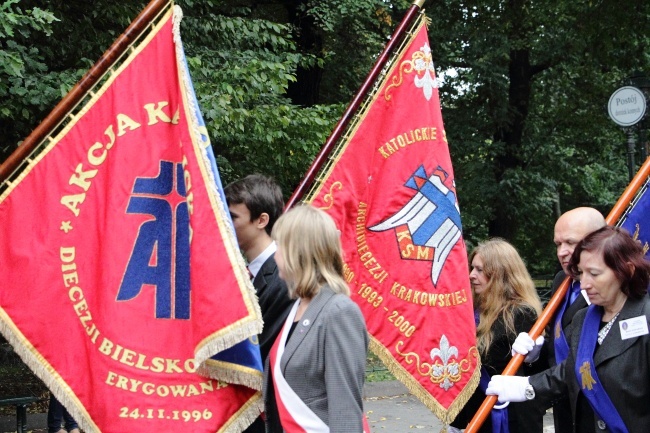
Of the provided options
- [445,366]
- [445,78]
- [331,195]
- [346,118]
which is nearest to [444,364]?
[445,366]

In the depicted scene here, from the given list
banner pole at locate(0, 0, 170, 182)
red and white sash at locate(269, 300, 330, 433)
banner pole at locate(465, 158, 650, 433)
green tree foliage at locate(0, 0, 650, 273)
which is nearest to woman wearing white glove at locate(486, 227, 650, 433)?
banner pole at locate(465, 158, 650, 433)

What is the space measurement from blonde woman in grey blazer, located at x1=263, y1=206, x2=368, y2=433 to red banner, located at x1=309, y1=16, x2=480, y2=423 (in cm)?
167

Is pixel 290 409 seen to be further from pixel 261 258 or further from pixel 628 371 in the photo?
pixel 628 371

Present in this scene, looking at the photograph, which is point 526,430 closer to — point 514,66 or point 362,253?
point 362,253

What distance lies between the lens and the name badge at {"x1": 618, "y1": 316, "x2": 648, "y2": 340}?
3.39 m

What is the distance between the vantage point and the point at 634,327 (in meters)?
3.42

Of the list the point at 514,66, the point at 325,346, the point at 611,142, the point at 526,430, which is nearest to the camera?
the point at 325,346

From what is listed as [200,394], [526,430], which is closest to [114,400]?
[200,394]

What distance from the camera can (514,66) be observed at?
66.2ft

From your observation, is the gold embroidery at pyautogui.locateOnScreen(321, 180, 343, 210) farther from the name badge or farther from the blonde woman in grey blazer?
the name badge

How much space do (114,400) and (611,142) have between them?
1959cm

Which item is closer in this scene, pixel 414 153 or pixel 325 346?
pixel 325 346

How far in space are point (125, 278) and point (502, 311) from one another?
219 centimetres

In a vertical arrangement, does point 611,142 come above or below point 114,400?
above
